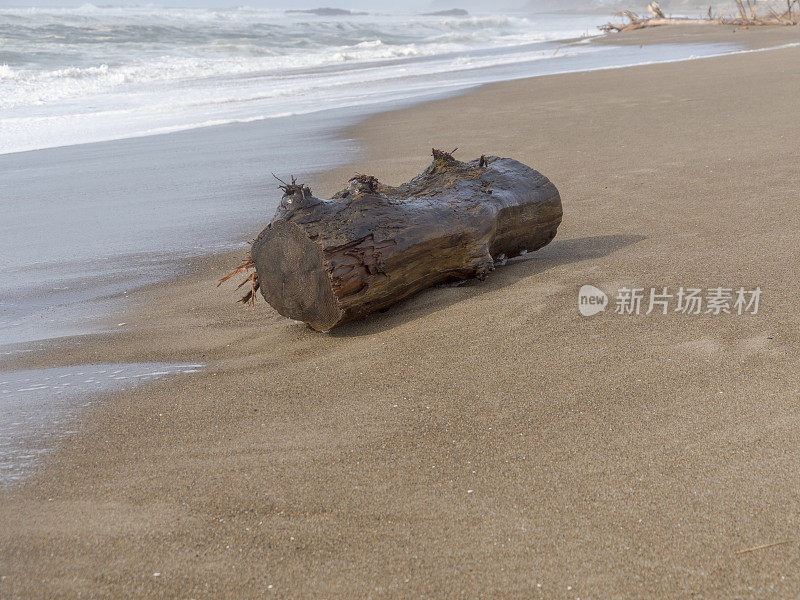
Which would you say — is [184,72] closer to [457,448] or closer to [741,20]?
[741,20]

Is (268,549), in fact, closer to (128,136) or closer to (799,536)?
(799,536)

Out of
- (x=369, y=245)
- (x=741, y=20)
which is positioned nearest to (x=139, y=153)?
(x=369, y=245)

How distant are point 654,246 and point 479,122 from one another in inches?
208

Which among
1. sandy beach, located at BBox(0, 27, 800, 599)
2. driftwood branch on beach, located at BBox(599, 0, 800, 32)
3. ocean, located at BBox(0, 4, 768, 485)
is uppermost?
driftwood branch on beach, located at BBox(599, 0, 800, 32)

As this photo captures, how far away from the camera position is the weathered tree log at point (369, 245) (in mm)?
2980

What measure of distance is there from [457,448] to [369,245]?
3.56 feet

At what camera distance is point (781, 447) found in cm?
203

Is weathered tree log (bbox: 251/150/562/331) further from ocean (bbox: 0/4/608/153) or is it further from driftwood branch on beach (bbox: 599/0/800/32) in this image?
driftwood branch on beach (bbox: 599/0/800/32)

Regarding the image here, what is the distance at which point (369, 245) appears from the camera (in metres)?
3.01

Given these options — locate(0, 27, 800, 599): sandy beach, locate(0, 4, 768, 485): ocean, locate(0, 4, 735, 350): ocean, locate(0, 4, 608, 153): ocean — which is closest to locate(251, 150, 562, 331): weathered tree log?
locate(0, 27, 800, 599): sandy beach

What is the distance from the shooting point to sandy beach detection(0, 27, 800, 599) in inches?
A: 68.9

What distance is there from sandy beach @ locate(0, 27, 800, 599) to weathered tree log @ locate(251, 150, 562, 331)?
129 mm

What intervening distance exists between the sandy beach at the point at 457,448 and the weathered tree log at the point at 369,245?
0.13 meters

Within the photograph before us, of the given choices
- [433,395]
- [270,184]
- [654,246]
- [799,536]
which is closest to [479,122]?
[270,184]
